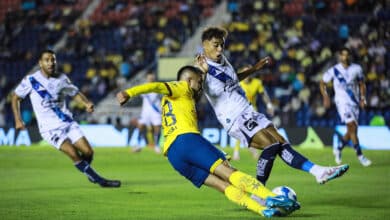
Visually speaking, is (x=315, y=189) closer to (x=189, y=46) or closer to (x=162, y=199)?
(x=162, y=199)

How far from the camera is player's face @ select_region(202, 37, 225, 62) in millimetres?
10086

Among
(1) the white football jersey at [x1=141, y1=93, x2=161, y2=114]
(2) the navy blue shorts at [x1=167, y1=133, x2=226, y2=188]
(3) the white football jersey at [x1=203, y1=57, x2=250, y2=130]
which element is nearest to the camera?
(2) the navy blue shorts at [x1=167, y1=133, x2=226, y2=188]

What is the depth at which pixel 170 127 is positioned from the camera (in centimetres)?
907

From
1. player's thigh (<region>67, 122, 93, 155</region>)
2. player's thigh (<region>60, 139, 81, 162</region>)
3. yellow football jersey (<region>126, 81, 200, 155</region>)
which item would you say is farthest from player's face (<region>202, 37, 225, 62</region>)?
player's thigh (<region>60, 139, 81, 162</region>)

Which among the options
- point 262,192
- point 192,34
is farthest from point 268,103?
point 192,34

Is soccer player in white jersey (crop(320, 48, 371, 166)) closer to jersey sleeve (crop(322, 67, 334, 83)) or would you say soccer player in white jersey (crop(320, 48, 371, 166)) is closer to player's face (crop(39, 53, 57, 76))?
jersey sleeve (crop(322, 67, 334, 83))

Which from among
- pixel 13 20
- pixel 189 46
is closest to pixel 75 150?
pixel 189 46

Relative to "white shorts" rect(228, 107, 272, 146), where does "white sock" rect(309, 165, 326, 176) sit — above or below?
below

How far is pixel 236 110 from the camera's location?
10703mm

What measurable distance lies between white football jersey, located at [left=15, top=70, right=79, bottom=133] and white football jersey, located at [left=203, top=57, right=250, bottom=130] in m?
3.60

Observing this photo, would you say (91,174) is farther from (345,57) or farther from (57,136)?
(345,57)

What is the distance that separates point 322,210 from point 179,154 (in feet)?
6.80

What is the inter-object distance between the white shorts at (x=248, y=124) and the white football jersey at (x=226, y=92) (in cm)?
7

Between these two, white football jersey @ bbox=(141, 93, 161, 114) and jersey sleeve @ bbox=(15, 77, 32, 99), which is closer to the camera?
jersey sleeve @ bbox=(15, 77, 32, 99)
